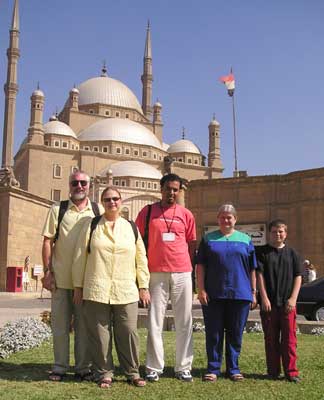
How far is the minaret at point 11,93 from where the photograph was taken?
61.8 metres

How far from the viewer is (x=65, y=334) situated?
5176 millimetres

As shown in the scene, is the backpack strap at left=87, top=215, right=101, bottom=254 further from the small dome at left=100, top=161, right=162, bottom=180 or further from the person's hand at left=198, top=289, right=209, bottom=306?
the small dome at left=100, top=161, right=162, bottom=180

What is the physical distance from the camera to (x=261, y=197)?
2092 centimetres

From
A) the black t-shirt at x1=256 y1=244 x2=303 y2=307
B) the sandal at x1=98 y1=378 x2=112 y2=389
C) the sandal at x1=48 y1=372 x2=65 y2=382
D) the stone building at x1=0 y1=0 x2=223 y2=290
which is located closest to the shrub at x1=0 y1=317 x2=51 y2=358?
the sandal at x1=48 y1=372 x2=65 y2=382

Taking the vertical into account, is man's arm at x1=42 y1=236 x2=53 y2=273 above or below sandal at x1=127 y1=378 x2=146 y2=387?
above

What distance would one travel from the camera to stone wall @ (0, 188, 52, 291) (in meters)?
21.1

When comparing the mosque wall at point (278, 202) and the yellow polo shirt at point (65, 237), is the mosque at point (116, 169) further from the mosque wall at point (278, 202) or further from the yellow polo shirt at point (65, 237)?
the yellow polo shirt at point (65, 237)

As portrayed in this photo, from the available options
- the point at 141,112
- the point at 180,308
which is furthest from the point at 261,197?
the point at 141,112

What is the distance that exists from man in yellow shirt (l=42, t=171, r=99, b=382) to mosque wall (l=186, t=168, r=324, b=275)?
15293 mm

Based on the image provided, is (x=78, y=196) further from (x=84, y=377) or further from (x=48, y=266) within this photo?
(x=84, y=377)

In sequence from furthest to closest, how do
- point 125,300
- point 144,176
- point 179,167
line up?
point 179,167 < point 144,176 < point 125,300

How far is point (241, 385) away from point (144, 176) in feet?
178

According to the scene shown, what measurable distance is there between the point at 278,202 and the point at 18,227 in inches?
382

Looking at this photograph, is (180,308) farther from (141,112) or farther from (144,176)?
(141,112)
